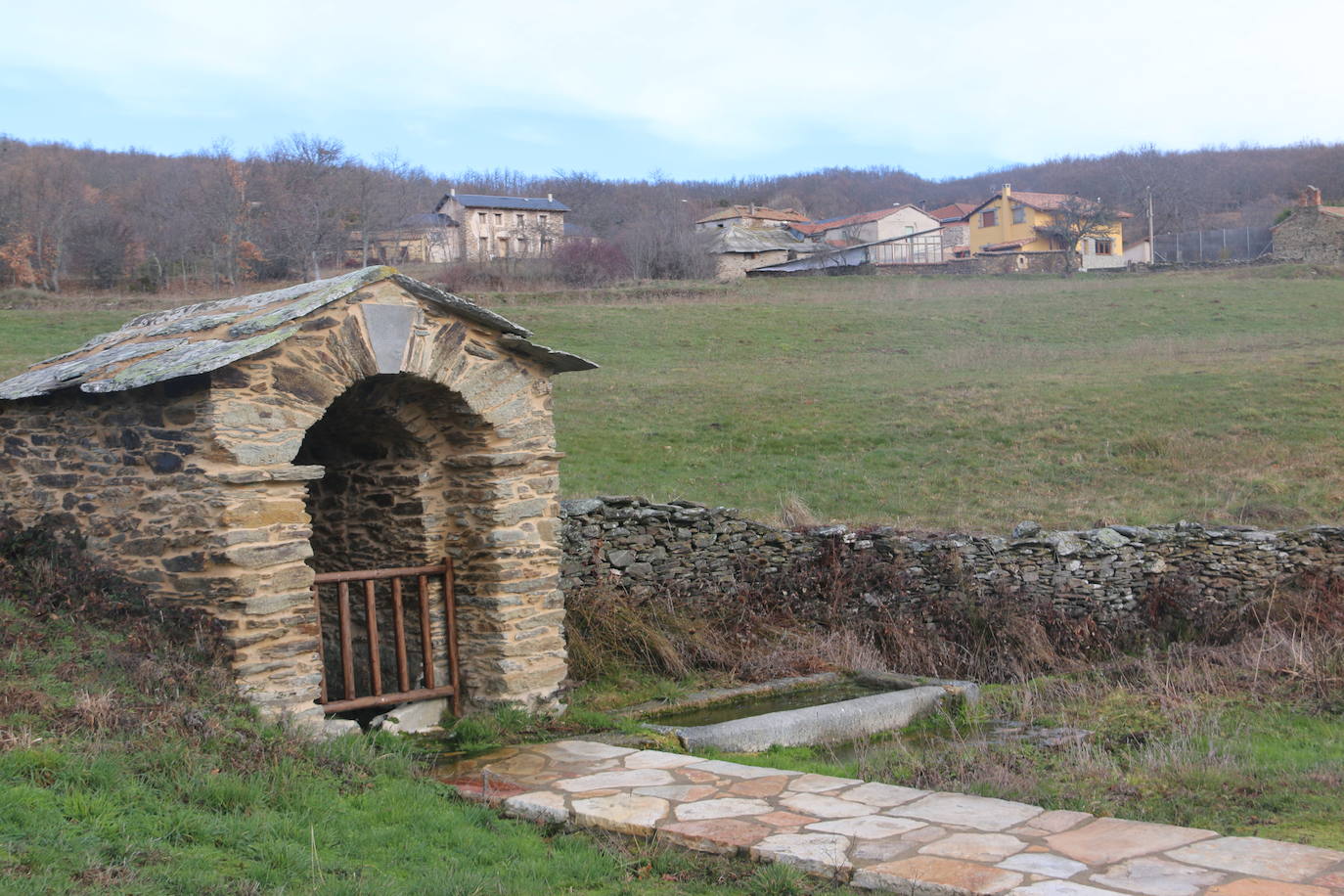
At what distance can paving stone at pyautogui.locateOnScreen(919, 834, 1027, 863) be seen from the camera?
464cm

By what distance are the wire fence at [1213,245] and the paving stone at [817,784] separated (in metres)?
55.5

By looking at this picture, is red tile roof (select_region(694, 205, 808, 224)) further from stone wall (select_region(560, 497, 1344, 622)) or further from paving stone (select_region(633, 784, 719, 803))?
paving stone (select_region(633, 784, 719, 803))

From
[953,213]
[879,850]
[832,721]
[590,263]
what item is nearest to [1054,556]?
[832,721]

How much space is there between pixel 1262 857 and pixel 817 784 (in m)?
2.22

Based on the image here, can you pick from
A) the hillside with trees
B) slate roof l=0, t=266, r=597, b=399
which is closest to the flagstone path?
slate roof l=0, t=266, r=597, b=399

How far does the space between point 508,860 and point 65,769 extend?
2008mm

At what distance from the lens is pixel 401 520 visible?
856 centimetres

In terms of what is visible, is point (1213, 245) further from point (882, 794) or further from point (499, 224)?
point (882, 794)

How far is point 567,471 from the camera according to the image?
16.2 meters

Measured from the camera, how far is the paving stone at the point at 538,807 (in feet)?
18.2

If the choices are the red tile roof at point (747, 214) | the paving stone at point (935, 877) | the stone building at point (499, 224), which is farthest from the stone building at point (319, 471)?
the red tile roof at point (747, 214)

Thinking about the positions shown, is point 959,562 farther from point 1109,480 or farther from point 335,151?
point 335,151

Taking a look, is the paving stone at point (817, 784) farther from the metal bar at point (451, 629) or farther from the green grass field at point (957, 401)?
the green grass field at point (957, 401)

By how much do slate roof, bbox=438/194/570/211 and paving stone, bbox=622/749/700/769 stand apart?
54.4 metres
